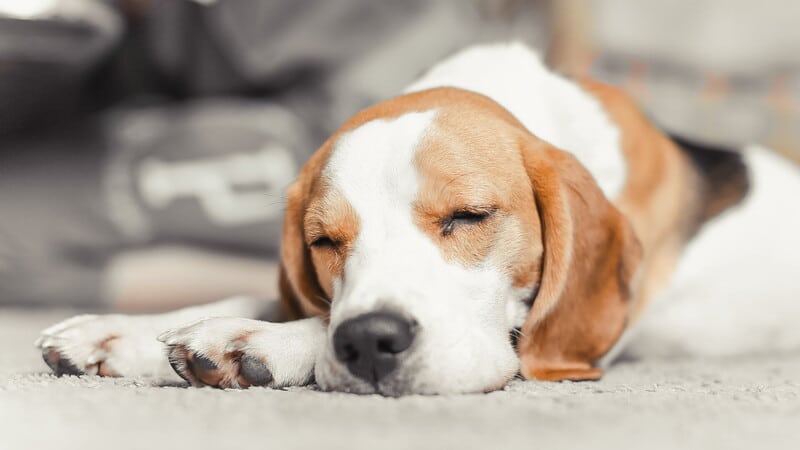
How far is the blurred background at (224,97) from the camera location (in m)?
4.46

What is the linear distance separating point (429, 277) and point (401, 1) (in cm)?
360

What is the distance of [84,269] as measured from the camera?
4531mm

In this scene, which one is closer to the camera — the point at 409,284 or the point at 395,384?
the point at 395,384

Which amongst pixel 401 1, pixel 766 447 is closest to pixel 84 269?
pixel 401 1

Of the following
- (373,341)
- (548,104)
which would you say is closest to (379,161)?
(373,341)

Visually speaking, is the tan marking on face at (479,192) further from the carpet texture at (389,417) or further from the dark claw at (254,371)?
the dark claw at (254,371)

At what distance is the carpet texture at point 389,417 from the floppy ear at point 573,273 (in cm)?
26

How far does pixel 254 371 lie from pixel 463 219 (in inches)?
26.9

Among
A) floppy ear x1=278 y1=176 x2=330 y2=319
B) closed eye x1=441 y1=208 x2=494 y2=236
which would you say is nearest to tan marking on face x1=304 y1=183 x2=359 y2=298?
floppy ear x1=278 y1=176 x2=330 y2=319

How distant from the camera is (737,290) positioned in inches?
127

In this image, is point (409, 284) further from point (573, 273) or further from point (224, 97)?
point (224, 97)

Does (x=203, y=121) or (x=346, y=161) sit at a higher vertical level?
(x=203, y=121)

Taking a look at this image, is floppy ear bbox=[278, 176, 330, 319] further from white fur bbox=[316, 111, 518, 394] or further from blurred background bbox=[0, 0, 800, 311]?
blurred background bbox=[0, 0, 800, 311]

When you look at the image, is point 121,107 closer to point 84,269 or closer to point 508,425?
point 84,269
